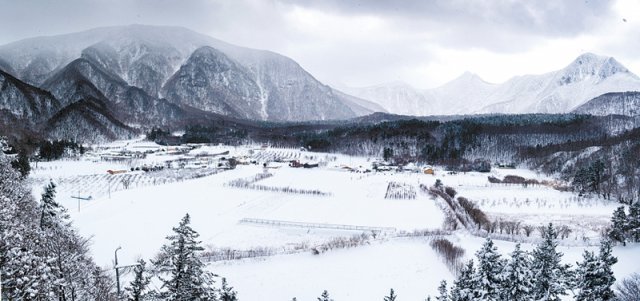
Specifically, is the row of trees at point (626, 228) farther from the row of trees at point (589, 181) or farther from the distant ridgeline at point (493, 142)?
the distant ridgeline at point (493, 142)

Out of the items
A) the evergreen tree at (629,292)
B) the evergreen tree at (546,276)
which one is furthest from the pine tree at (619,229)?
the evergreen tree at (546,276)

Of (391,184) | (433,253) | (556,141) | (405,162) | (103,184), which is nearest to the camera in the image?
(433,253)

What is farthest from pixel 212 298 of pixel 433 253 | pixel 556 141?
pixel 556 141

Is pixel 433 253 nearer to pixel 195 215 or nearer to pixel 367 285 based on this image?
pixel 367 285

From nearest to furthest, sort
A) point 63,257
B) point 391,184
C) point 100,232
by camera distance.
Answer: point 63,257 → point 100,232 → point 391,184

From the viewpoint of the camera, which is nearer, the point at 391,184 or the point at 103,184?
the point at 103,184

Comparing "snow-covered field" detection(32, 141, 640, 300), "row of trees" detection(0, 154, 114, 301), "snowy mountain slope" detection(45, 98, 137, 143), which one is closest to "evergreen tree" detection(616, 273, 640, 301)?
"snow-covered field" detection(32, 141, 640, 300)

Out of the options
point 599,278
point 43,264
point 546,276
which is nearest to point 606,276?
point 599,278

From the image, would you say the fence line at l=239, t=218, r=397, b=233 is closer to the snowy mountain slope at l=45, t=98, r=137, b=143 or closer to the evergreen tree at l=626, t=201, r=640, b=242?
the evergreen tree at l=626, t=201, r=640, b=242
